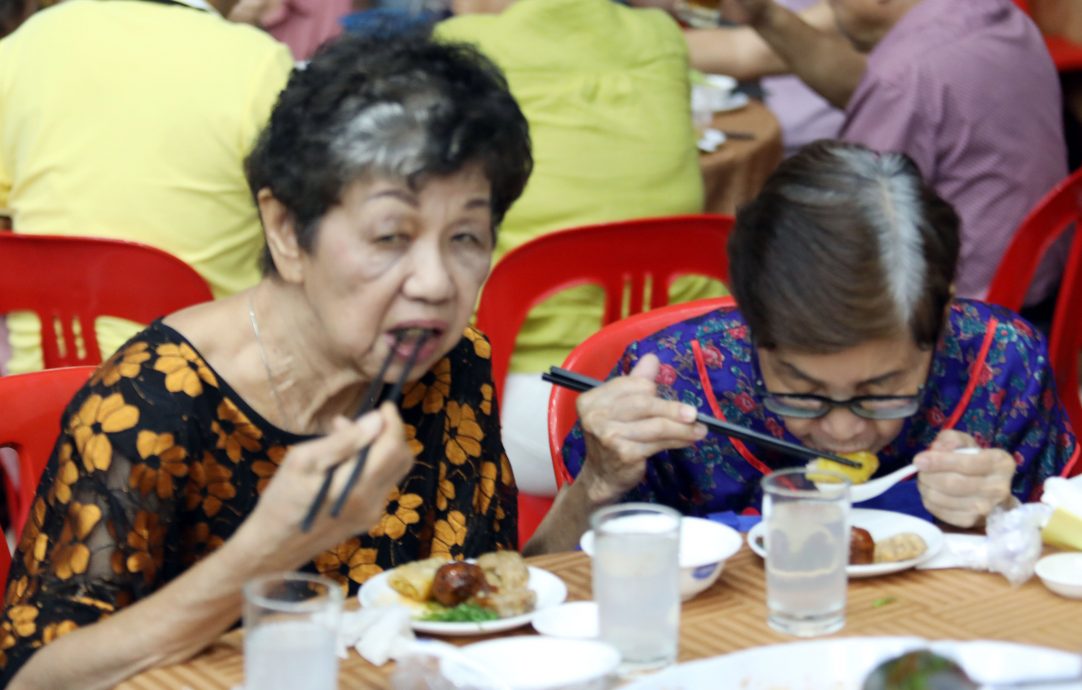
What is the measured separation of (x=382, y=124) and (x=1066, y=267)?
243cm

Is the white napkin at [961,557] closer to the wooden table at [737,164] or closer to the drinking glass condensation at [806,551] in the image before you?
the drinking glass condensation at [806,551]

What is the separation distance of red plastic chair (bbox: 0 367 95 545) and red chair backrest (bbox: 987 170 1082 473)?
2263mm

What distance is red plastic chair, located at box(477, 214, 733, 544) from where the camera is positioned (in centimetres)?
A: 338

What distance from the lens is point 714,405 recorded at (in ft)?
8.01

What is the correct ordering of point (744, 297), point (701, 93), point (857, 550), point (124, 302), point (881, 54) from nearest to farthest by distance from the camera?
point (857, 550) → point (744, 297) → point (124, 302) → point (881, 54) → point (701, 93)

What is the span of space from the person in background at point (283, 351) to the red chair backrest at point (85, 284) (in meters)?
1.18

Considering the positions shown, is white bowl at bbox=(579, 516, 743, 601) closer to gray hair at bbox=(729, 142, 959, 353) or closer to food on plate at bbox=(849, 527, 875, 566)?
food on plate at bbox=(849, 527, 875, 566)

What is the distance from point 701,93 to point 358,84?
123 inches

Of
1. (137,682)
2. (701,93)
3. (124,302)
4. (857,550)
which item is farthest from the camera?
(701,93)

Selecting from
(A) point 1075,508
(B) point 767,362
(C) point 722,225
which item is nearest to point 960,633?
(A) point 1075,508

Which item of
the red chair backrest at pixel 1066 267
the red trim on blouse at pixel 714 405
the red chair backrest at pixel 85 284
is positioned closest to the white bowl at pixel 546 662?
the red trim on blouse at pixel 714 405

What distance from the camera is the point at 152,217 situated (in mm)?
3512

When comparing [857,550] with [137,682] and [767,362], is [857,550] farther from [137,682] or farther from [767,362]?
[137,682]

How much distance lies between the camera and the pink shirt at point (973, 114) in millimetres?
3840
